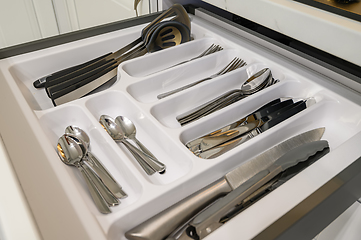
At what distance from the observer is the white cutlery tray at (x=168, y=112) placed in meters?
0.44

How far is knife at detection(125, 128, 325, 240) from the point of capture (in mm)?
410

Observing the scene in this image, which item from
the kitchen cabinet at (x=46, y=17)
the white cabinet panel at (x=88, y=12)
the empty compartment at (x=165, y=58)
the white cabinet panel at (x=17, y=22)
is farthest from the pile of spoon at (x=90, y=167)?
the white cabinet panel at (x=17, y=22)

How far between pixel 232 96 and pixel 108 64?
0.32m

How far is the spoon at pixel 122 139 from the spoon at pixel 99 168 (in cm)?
5

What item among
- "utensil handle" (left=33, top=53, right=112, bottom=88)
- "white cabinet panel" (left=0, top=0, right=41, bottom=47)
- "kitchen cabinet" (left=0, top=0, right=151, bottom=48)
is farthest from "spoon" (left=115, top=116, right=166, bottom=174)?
"white cabinet panel" (left=0, top=0, right=41, bottom=47)

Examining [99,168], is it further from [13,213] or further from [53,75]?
[53,75]

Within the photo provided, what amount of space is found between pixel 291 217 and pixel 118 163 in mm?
292

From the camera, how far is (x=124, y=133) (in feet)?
1.86

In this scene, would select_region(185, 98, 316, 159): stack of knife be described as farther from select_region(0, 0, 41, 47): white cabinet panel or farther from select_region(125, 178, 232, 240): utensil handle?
select_region(0, 0, 41, 47): white cabinet panel

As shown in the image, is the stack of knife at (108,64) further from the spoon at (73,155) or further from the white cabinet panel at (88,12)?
the white cabinet panel at (88,12)

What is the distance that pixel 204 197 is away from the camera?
445 millimetres

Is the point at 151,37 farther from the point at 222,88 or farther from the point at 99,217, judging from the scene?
the point at 99,217

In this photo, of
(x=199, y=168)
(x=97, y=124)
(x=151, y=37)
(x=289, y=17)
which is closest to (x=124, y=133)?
(x=97, y=124)

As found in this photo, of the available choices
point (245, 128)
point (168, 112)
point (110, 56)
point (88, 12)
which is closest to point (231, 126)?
point (245, 128)
